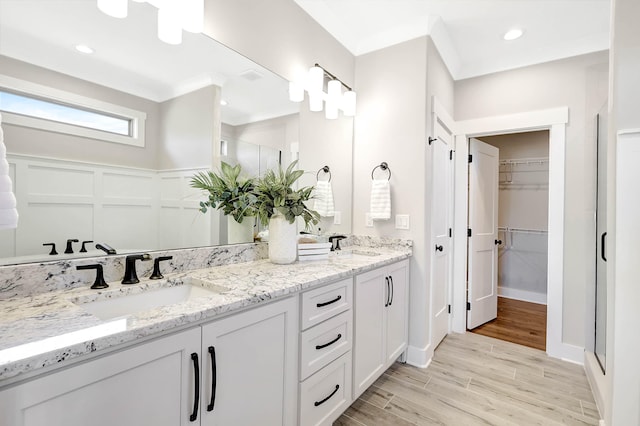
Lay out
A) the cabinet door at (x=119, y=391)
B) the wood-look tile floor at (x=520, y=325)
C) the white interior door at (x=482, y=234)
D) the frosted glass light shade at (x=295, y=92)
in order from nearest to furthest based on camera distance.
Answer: the cabinet door at (x=119, y=391)
the frosted glass light shade at (x=295, y=92)
the wood-look tile floor at (x=520, y=325)
the white interior door at (x=482, y=234)

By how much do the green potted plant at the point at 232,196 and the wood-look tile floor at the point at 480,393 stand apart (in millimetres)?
1255

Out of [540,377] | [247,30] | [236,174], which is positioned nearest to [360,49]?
[247,30]

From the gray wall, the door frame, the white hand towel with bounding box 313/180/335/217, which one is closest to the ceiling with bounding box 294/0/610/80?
the door frame

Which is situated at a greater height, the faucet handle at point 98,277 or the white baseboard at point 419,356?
the faucet handle at point 98,277

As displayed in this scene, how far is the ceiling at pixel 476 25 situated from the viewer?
2.25 meters

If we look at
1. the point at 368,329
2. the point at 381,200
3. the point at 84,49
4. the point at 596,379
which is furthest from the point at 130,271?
the point at 596,379

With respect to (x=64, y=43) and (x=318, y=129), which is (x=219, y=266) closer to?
(x=64, y=43)

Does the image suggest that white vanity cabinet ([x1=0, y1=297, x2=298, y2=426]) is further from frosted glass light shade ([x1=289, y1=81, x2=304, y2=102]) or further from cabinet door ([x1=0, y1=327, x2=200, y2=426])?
frosted glass light shade ([x1=289, y1=81, x2=304, y2=102])

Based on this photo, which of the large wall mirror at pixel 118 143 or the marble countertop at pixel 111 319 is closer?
the marble countertop at pixel 111 319

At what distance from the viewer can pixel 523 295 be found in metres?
4.22

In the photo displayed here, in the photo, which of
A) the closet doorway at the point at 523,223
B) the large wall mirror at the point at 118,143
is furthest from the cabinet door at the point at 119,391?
the closet doorway at the point at 523,223

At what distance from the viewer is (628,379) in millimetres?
1359

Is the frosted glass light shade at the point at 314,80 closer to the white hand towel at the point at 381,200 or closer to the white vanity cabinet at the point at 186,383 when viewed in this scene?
the white hand towel at the point at 381,200

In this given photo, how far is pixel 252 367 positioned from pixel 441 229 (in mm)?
2203
